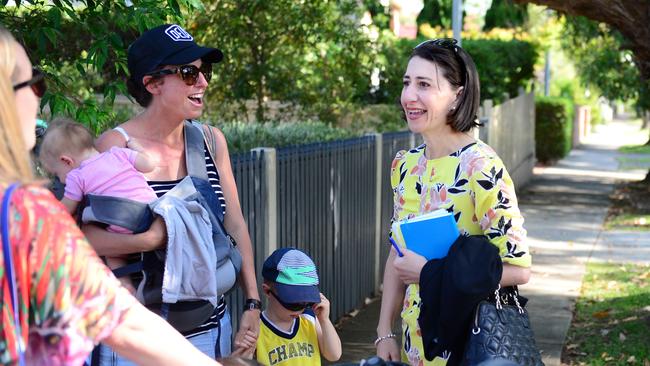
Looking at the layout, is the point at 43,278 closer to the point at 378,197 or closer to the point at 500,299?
the point at 500,299

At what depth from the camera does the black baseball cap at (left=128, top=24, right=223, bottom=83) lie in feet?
11.4

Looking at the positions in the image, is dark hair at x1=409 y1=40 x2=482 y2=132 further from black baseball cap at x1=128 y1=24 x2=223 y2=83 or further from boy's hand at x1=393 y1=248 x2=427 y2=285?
black baseball cap at x1=128 y1=24 x2=223 y2=83

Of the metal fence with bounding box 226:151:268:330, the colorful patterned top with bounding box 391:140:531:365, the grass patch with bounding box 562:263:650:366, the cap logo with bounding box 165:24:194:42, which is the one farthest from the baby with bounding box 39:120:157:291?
the grass patch with bounding box 562:263:650:366

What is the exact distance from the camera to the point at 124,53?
5.04 meters

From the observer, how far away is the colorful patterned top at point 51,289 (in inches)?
70.9

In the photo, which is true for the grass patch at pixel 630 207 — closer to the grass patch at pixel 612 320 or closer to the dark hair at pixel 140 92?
the grass patch at pixel 612 320

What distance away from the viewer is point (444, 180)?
357cm

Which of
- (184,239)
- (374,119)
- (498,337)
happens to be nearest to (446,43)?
(498,337)

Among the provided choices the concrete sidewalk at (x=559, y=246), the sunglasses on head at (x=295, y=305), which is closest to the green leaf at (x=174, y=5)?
the sunglasses on head at (x=295, y=305)

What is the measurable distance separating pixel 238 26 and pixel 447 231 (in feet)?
32.0

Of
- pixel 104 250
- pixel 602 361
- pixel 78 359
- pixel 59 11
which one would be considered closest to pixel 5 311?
pixel 78 359

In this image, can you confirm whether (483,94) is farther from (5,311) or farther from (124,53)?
(5,311)

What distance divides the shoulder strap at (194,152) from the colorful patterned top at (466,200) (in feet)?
2.47

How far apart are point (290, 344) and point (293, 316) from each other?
0.13m
